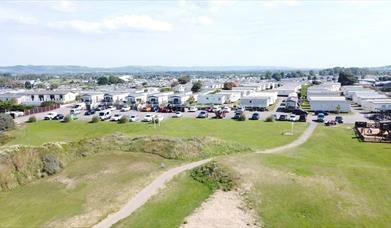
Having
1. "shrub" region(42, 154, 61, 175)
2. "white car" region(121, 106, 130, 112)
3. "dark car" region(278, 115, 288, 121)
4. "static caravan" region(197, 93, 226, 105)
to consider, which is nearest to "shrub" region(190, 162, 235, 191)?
"shrub" region(42, 154, 61, 175)

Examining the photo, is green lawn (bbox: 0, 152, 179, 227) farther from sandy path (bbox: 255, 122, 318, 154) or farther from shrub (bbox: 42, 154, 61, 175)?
sandy path (bbox: 255, 122, 318, 154)

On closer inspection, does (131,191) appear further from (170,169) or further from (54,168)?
(54,168)

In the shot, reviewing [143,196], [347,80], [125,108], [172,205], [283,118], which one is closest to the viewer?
[172,205]

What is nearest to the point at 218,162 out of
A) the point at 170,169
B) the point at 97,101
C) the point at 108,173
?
→ the point at 170,169

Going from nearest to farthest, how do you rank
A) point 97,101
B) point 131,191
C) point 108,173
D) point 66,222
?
point 66,222, point 131,191, point 108,173, point 97,101

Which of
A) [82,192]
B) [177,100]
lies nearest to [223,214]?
[82,192]

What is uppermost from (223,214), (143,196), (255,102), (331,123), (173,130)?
(255,102)

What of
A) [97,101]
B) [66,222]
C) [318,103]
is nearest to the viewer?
[66,222]

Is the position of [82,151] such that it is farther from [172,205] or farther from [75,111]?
[75,111]
